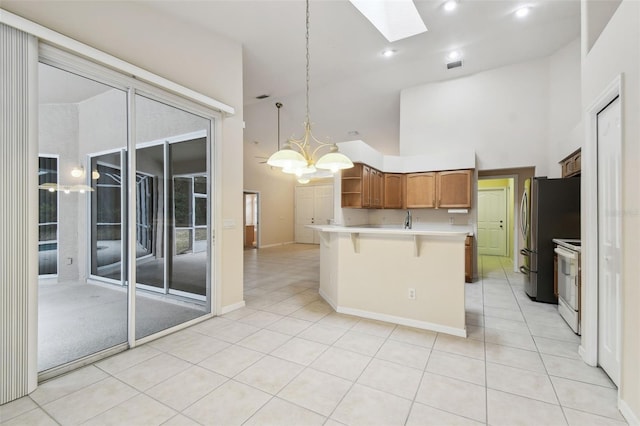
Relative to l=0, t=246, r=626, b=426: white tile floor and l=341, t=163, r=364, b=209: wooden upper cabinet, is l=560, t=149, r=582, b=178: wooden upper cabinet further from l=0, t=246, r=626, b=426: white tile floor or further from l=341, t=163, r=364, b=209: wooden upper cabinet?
l=341, t=163, r=364, b=209: wooden upper cabinet

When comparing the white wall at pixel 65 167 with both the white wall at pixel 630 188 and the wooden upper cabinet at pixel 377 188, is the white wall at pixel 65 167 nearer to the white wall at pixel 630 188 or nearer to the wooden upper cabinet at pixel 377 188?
the white wall at pixel 630 188

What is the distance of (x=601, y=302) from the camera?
2.19 metres

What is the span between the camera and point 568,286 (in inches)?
125

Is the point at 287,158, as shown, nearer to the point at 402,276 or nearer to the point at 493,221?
the point at 402,276

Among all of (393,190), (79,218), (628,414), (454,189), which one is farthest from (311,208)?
(628,414)

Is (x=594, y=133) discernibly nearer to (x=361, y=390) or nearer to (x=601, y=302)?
(x=601, y=302)

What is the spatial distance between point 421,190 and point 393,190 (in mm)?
575

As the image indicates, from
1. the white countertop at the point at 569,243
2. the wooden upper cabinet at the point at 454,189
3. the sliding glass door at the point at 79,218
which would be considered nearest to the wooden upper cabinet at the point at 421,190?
the wooden upper cabinet at the point at 454,189

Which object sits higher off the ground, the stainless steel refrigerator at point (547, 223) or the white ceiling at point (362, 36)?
the white ceiling at point (362, 36)

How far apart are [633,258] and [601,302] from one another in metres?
0.79

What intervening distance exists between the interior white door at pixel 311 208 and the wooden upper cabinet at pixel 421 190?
16.6 feet

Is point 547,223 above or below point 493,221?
above

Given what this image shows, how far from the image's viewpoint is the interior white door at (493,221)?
8281 millimetres

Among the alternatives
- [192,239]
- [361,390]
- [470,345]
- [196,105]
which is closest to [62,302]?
[192,239]
